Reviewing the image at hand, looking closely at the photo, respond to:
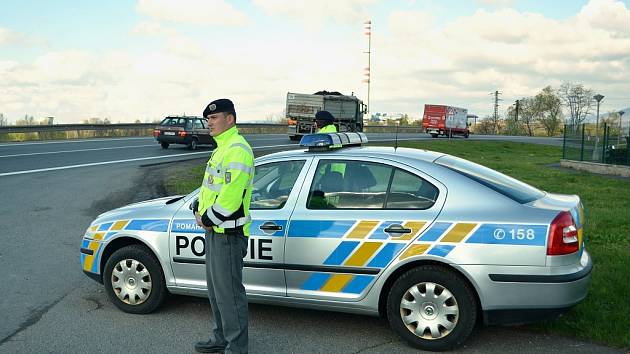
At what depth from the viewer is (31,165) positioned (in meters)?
17.0

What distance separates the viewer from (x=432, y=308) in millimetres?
4191

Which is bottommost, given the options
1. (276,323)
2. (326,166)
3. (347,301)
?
(276,323)

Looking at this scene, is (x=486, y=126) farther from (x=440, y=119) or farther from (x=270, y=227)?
(x=270, y=227)

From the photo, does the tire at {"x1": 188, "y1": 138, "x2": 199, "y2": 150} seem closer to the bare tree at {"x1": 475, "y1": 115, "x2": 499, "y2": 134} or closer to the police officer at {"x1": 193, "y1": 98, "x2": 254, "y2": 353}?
the police officer at {"x1": 193, "y1": 98, "x2": 254, "y2": 353}

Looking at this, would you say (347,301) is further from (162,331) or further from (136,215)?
(136,215)

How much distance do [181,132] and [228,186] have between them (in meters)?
21.4

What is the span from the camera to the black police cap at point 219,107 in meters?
4.00

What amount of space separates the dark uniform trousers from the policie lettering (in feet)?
1.80

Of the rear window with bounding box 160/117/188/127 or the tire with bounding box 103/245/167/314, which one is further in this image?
the rear window with bounding box 160/117/188/127

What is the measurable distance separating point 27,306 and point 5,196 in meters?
7.28

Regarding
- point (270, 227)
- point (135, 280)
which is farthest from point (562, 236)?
point (135, 280)

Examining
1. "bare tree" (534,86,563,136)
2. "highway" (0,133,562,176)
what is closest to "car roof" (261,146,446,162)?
"highway" (0,133,562,176)

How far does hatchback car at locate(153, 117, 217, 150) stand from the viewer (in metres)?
24.6

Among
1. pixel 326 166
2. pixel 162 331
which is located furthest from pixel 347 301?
pixel 162 331
